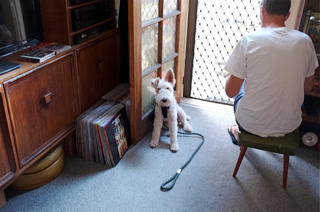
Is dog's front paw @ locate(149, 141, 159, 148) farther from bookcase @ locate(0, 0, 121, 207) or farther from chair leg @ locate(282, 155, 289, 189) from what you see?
chair leg @ locate(282, 155, 289, 189)

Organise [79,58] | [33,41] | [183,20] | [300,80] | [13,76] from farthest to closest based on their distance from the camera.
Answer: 1. [183,20]
2. [79,58]
3. [33,41]
4. [300,80]
5. [13,76]

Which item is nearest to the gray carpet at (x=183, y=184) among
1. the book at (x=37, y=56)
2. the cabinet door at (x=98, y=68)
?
the cabinet door at (x=98, y=68)

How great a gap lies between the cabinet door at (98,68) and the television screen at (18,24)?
11.8 inches

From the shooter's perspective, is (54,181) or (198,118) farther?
(198,118)

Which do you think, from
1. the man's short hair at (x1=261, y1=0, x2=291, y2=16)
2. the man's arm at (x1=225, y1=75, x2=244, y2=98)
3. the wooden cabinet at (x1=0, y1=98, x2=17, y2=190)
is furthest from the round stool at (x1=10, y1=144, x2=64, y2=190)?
the man's short hair at (x1=261, y1=0, x2=291, y2=16)

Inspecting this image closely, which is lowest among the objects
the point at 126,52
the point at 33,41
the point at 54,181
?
the point at 54,181

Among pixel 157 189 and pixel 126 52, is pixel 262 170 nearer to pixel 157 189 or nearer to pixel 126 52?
pixel 157 189

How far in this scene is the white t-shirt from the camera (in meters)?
1.55

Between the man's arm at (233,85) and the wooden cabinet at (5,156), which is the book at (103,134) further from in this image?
the man's arm at (233,85)

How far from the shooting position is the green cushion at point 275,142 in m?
1.67

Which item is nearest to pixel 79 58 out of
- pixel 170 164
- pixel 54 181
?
pixel 54 181

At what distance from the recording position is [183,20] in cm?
243

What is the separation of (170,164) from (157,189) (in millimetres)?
253

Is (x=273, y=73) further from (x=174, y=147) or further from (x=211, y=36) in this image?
(x=211, y=36)
